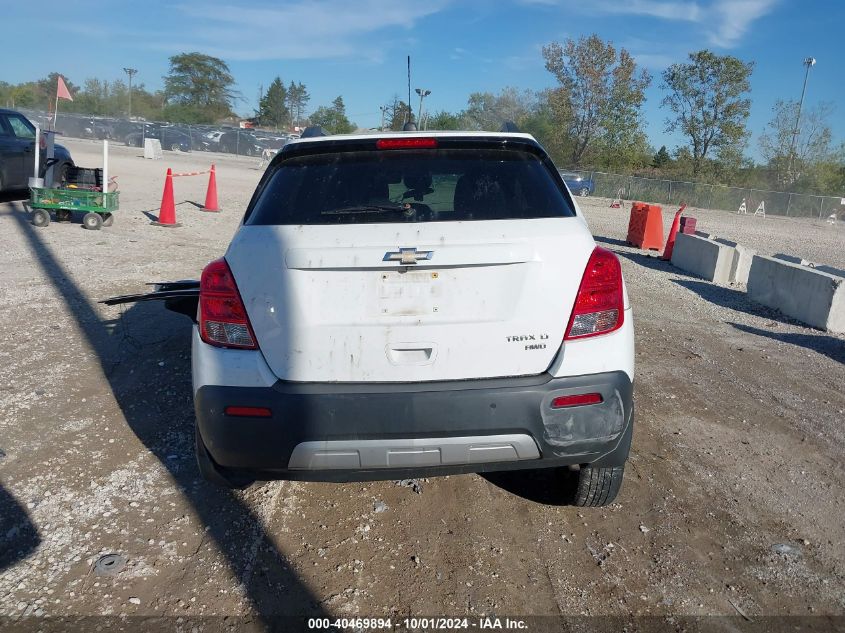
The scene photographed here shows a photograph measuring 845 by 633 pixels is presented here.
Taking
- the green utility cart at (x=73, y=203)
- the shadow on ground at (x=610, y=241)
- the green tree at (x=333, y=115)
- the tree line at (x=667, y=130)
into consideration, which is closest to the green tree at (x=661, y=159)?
the tree line at (x=667, y=130)

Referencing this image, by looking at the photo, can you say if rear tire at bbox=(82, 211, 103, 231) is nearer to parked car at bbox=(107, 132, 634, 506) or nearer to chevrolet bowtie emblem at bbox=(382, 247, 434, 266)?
parked car at bbox=(107, 132, 634, 506)

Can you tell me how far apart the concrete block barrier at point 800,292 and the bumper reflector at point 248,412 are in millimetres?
6828

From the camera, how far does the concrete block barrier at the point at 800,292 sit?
23.8 feet

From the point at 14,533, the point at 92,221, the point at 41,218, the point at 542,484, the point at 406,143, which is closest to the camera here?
the point at 14,533

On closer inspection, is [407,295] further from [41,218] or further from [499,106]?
[499,106]

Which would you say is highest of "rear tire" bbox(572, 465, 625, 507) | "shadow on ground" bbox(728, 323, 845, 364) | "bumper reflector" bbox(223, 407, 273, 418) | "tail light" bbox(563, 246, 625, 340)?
"tail light" bbox(563, 246, 625, 340)

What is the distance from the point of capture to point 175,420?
4375 millimetres

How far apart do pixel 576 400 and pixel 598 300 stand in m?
0.45

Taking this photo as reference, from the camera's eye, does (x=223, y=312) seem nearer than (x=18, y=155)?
Yes

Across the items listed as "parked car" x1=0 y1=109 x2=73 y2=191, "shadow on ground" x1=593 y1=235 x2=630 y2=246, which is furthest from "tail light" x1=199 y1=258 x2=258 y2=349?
"shadow on ground" x1=593 y1=235 x2=630 y2=246

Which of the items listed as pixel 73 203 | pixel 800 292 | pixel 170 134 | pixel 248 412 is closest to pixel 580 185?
pixel 170 134

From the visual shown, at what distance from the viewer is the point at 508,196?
3.06 meters

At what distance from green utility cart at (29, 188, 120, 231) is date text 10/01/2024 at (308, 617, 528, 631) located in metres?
10.6

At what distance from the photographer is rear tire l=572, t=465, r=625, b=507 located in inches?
126
